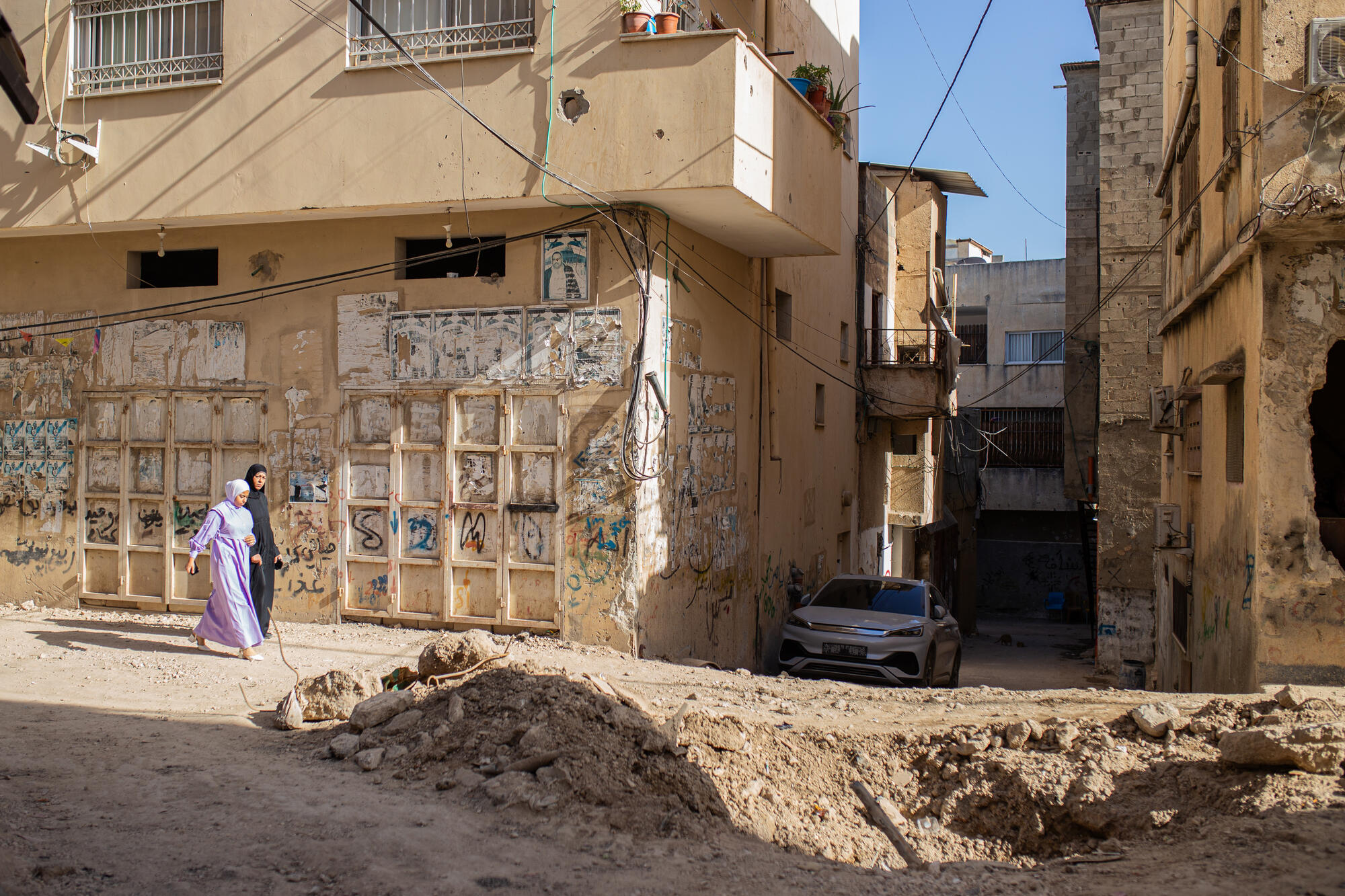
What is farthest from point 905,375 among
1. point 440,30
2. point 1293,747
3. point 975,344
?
point 975,344

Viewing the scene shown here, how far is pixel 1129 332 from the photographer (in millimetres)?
18266

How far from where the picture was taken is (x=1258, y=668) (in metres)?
7.72

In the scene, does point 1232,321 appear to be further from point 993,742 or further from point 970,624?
point 970,624

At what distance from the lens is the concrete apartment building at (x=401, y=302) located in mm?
9633

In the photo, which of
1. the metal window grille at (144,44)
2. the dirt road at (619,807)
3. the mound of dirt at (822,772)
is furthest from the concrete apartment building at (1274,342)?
the metal window grille at (144,44)

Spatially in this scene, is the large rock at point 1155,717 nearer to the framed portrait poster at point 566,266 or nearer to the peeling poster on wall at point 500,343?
the framed portrait poster at point 566,266

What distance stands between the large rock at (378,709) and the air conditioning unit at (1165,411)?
10.4 meters

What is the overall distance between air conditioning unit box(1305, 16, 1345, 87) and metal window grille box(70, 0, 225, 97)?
10035 mm

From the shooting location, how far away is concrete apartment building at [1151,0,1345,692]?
295 inches

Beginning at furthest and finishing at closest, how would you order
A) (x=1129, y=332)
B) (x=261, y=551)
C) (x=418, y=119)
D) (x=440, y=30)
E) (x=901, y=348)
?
(x=901, y=348) → (x=1129, y=332) → (x=440, y=30) → (x=418, y=119) → (x=261, y=551)

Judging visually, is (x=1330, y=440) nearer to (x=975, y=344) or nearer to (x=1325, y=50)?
(x=1325, y=50)

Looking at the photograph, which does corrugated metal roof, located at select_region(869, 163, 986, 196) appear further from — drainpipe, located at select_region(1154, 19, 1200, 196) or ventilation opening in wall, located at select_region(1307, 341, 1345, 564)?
ventilation opening in wall, located at select_region(1307, 341, 1345, 564)

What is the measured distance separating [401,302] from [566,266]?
6.09 ft

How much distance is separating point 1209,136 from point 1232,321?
258 cm
